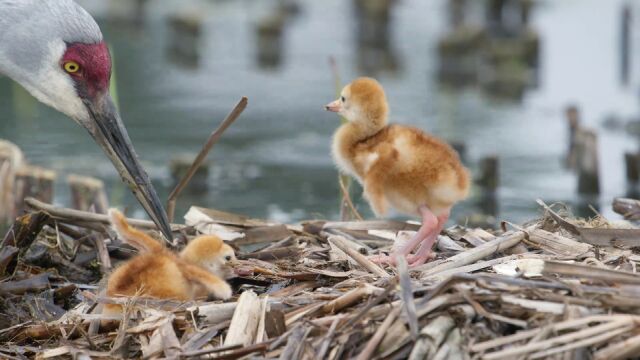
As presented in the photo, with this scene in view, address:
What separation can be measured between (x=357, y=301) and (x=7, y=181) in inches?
118

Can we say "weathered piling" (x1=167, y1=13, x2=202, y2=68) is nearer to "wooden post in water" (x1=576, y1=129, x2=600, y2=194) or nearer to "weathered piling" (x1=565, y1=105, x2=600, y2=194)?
"weathered piling" (x1=565, y1=105, x2=600, y2=194)

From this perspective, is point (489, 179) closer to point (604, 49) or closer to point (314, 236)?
point (314, 236)

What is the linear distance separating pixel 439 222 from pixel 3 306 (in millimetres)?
1762

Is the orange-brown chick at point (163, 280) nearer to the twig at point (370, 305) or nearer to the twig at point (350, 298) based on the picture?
the twig at point (350, 298)

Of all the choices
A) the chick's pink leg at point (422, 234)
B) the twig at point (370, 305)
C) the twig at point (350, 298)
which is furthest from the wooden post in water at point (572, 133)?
the twig at point (370, 305)

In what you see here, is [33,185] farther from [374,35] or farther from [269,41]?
[374,35]

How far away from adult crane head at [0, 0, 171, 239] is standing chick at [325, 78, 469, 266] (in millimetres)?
851

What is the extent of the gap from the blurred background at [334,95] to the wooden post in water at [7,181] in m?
1.55

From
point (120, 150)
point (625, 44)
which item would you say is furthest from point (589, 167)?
point (625, 44)

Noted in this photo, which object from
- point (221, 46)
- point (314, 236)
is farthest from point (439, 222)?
point (221, 46)

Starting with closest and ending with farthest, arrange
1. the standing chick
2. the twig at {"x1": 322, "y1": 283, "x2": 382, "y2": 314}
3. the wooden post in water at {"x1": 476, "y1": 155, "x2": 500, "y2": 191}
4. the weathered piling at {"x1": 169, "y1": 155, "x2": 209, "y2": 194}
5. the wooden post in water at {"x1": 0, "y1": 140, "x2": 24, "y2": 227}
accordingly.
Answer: the twig at {"x1": 322, "y1": 283, "x2": 382, "y2": 314} → the standing chick → the wooden post in water at {"x1": 0, "y1": 140, "x2": 24, "y2": 227} → the weathered piling at {"x1": 169, "y1": 155, "x2": 209, "y2": 194} → the wooden post in water at {"x1": 476, "y1": 155, "x2": 500, "y2": 191}

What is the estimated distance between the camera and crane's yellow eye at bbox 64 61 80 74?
5.22 metres

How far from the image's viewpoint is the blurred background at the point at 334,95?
9.39 m

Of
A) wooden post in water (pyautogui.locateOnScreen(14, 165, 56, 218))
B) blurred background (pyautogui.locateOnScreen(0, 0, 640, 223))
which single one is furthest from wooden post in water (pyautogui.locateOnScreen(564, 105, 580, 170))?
wooden post in water (pyautogui.locateOnScreen(14, 165, 56, 218))
